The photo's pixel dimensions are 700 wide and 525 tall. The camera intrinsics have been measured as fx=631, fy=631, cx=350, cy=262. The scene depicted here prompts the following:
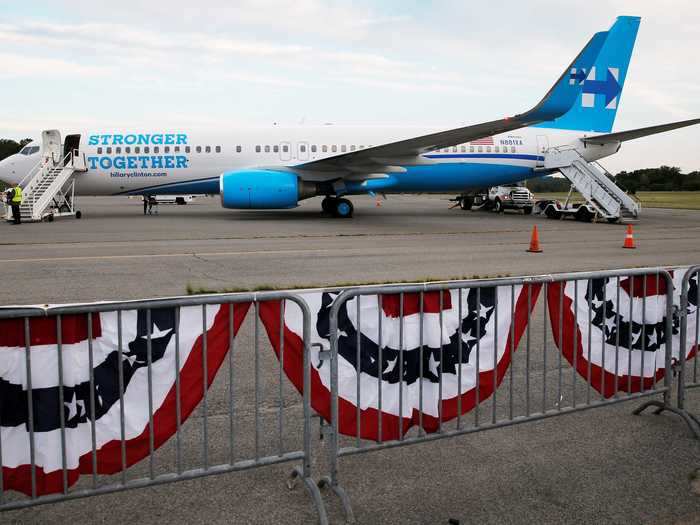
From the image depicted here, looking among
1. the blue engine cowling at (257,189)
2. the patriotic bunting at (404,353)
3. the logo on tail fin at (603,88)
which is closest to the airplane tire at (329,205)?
the blue engine cowling at (257,189)

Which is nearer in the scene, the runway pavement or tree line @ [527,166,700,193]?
the runway pavement

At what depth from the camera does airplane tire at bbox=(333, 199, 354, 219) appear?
81.1 feet

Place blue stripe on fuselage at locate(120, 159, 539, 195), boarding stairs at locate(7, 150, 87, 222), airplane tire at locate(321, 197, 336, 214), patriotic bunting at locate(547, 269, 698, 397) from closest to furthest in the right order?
patriotic bunting at locate(547, 269, 698, 397), boarding stairs at locate(7, 150, 87, 222), blue stripe on fuselage at locate(120, 159, 539, 195), airplane tire at locate(321, 197, 336, 214)

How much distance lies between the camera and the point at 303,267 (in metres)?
11.4

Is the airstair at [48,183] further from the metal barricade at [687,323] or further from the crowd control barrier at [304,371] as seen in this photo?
the metal barricade at [687,323]

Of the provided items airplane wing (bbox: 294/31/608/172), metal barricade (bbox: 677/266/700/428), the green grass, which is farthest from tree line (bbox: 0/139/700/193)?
metal barricade (bbox: 677/266/700/428)

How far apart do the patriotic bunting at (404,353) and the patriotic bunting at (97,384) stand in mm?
446

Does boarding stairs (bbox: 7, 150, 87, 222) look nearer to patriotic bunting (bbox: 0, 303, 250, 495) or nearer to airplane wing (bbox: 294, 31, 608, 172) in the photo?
airplane wing (bbox: 294, 31, 608, 172)

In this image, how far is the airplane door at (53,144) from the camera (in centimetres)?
2372

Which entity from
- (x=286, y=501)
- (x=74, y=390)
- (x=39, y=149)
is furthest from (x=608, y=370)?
(x=39, y=149)

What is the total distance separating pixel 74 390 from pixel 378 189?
21.9 meters

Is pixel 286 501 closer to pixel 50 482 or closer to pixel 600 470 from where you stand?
pixel 50 482

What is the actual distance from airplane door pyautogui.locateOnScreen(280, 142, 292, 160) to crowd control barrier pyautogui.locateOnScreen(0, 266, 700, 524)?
66.0ft

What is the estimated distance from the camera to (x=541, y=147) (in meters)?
27.1
